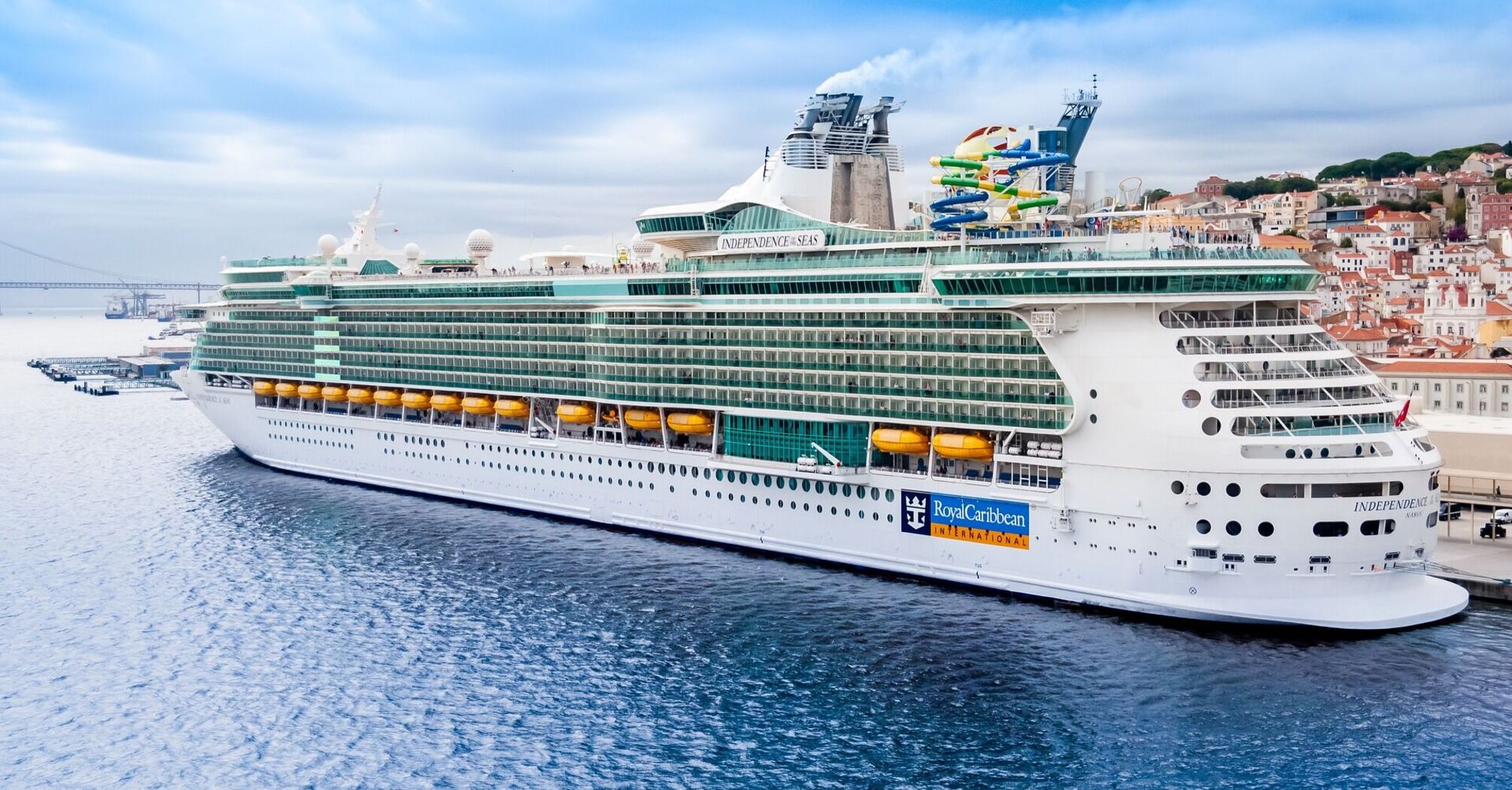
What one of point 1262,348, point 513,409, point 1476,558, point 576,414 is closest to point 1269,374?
point 1262,348

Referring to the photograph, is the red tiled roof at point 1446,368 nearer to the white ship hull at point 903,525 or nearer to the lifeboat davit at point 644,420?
the white ship hull at point 903,525

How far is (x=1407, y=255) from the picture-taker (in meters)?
99.4

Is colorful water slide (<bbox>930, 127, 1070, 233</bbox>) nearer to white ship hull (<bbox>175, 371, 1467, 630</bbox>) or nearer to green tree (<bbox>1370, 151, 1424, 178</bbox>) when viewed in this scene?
white ship hull (<bbox>175, 371, 1467, 630</bbox>)

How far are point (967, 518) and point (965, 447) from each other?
1739mm

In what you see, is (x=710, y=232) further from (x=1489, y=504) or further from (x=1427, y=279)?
(x=1427, y=279)

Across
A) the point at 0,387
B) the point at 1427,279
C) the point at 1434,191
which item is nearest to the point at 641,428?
the point at 1427,279

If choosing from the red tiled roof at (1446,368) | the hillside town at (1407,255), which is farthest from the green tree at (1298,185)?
the red tiled roof at (1446,368)

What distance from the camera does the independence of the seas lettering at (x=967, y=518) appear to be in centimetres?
3008

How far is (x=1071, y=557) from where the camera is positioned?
29328mm

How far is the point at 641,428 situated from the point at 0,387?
92294 millimetres

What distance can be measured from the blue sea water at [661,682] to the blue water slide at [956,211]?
9.17 m

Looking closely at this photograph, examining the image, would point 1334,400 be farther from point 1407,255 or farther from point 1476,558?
point 1407,255

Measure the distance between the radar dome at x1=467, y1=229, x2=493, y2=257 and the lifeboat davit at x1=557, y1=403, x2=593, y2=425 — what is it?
14.6 meters

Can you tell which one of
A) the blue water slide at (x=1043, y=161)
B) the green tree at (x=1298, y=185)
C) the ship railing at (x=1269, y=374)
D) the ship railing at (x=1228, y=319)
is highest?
the green tree at (x=1298, y=185)
